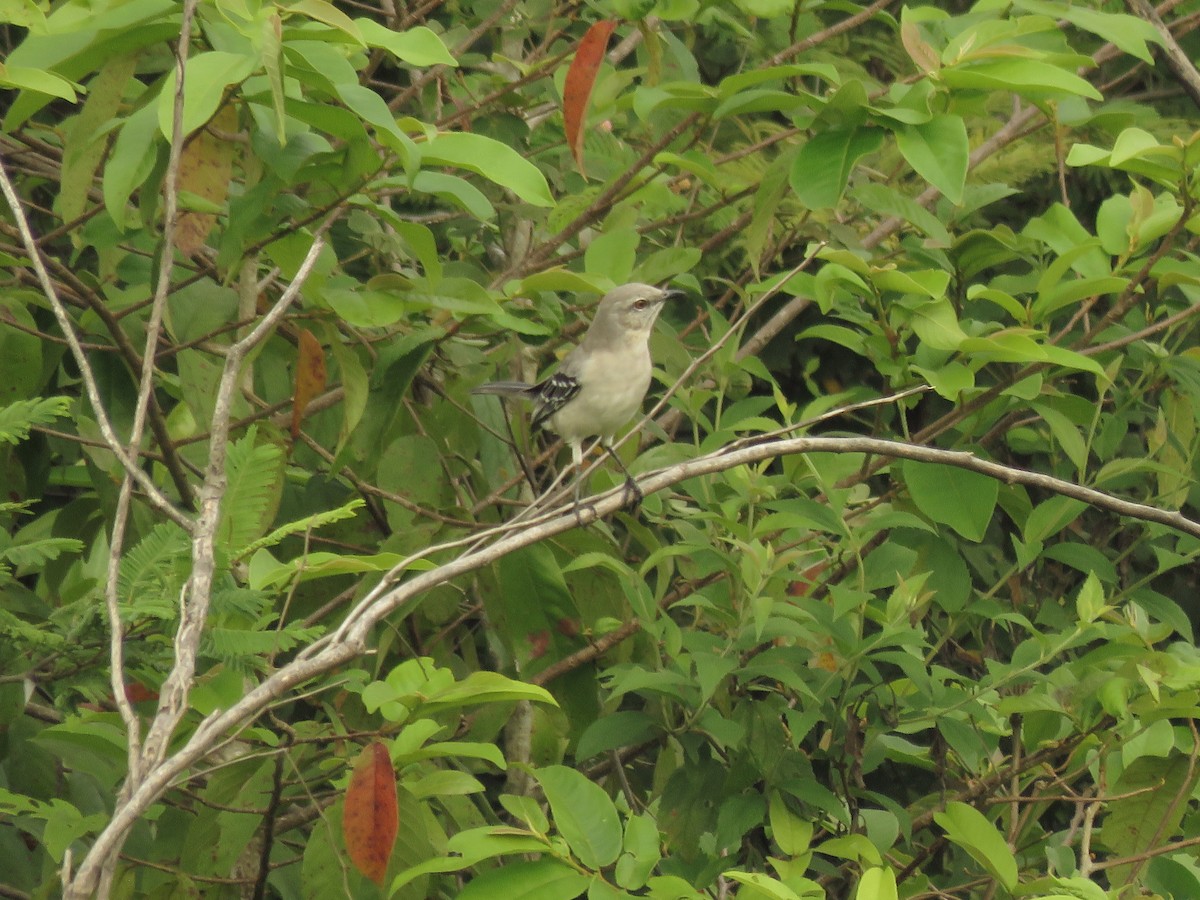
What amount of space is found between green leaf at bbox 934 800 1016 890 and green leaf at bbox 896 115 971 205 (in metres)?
1.33

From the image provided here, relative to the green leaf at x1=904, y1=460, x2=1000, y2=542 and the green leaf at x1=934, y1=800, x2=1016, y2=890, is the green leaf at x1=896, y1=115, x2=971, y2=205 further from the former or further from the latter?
the green leaf at x1=934, y1=800, x2=1016, y2=890

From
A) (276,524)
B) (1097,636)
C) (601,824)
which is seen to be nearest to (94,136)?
(276,524)

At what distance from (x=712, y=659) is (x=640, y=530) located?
73 cm

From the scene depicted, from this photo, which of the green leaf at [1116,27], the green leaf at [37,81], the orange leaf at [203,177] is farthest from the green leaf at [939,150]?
the green leaf at [37,81]

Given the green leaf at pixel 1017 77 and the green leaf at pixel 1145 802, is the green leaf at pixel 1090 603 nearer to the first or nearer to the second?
the green leaf at pixel 1145 802

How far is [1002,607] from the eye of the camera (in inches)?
149

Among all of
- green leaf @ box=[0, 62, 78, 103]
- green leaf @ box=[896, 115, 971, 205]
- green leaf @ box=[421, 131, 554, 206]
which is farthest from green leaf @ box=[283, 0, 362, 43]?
green leaf @ box=[896, 115, 971, 205]

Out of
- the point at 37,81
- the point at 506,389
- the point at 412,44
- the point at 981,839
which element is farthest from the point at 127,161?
the point at 981,839

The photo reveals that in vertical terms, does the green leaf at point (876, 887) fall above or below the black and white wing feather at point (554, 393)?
above

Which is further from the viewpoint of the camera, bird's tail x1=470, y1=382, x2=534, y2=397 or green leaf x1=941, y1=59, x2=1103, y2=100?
bird's tail x1=470, y1=382, x2=534, y2=397

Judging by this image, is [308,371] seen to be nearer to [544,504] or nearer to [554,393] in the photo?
[544,504]

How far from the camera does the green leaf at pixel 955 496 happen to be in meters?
3.18

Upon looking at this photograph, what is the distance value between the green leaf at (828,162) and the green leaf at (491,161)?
1.86 feet

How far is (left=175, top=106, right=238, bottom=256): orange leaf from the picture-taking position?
3053 mm
